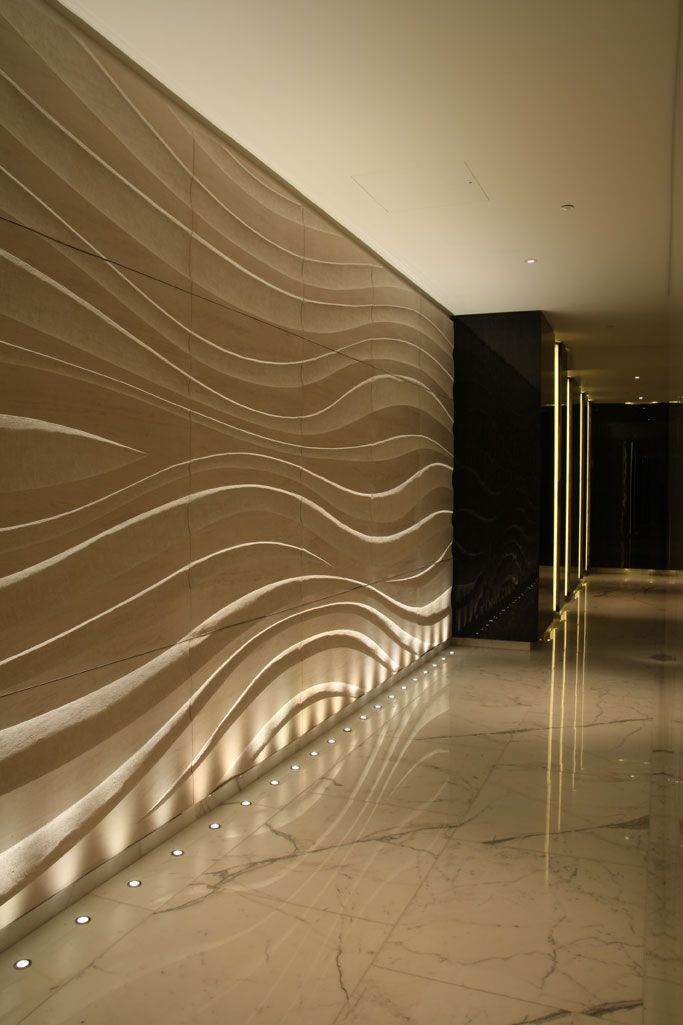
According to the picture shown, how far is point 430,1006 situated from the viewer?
2.50 m

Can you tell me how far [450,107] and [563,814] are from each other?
3243 millimetres

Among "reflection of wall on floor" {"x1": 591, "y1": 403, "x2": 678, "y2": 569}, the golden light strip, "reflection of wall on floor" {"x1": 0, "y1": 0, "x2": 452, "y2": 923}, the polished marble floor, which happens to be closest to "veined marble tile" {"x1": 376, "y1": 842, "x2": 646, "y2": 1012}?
the polished marble floor

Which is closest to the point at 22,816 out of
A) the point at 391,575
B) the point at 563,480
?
the point at 391,575

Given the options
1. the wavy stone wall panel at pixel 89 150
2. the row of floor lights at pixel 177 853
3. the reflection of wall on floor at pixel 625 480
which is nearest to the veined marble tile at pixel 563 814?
the row of floor lights at pixel 177 853

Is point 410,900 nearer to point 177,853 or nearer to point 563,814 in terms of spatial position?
point 177,853

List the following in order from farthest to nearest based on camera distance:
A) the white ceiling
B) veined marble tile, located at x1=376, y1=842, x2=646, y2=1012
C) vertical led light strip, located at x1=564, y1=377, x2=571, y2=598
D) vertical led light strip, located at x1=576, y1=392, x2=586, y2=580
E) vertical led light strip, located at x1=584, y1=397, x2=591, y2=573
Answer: vertical led light strip, located at x1=584, y1=397, x2=591, y2=573 → vertical led light strip, located at x1=576, y1=392, x2=586, y2=580 → vertical led light strip, located at x1=564, y1=377, x2=571, y2=598 → the white ceiling → veined marble tile, located at x1=376, y1=842, x2=646, y2=1012

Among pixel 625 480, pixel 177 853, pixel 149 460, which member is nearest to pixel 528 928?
pixel 177 853

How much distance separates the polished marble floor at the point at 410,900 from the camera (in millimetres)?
2506

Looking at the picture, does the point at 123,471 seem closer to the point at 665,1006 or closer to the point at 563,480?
the point at 665,1006

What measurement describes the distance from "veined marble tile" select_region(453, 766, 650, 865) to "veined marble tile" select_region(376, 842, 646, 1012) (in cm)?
14

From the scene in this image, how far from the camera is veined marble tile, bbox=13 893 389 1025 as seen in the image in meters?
2.46

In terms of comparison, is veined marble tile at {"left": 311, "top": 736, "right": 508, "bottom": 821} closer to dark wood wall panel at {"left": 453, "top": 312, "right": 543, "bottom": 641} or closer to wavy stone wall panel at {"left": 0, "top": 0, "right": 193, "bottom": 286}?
wavy stone wall panel at {"left": 0, "top": 0, "right": 193, "bottom": 286}

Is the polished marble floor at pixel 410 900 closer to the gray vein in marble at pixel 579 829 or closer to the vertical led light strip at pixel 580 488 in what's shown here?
the gray vein in marble at pixel 579 829

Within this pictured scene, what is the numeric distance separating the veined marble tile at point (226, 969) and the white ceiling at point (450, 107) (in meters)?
2.06
